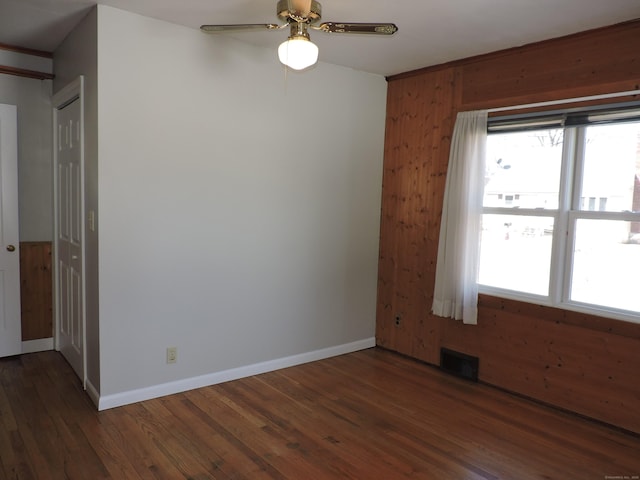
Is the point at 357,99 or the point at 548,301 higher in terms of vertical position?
the point at 357,99

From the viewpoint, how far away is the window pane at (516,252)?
336 centimetres

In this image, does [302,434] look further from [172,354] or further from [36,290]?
[36,290]

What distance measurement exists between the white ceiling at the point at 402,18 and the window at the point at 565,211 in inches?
23.0

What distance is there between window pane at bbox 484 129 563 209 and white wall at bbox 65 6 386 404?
112 centimetres

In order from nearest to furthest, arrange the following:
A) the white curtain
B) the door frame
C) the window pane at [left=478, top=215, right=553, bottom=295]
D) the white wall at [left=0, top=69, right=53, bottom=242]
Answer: the door frame, the window pane at [left=478, top=215, right=553, bottom=295], the white curtain, the white wall at [left=0, top=69, right=53, bottom=242]

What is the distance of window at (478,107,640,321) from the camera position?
116 inches

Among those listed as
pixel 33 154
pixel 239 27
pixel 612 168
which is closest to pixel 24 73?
pixel 33 154

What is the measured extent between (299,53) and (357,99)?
2125mm

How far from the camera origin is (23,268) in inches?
154

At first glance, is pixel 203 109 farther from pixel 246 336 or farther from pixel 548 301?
pixel 548 301

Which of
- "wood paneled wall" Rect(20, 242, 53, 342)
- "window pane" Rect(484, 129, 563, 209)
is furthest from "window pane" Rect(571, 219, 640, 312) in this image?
"wood paneled wall" Rect(20, 242, 53, 342)

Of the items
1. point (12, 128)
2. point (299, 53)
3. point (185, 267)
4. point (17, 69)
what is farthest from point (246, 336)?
point (17, 69)

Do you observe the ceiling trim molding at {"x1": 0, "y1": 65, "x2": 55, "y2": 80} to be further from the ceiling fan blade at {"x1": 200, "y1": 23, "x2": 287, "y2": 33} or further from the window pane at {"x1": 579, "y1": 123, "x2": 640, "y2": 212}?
the window pane at {"x1": 579, "y1": 123, "x2": 640, "y2": 212}

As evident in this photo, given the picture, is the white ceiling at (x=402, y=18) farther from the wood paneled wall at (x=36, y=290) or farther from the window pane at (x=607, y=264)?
the wood paneled wall at (x=36, y=290)
